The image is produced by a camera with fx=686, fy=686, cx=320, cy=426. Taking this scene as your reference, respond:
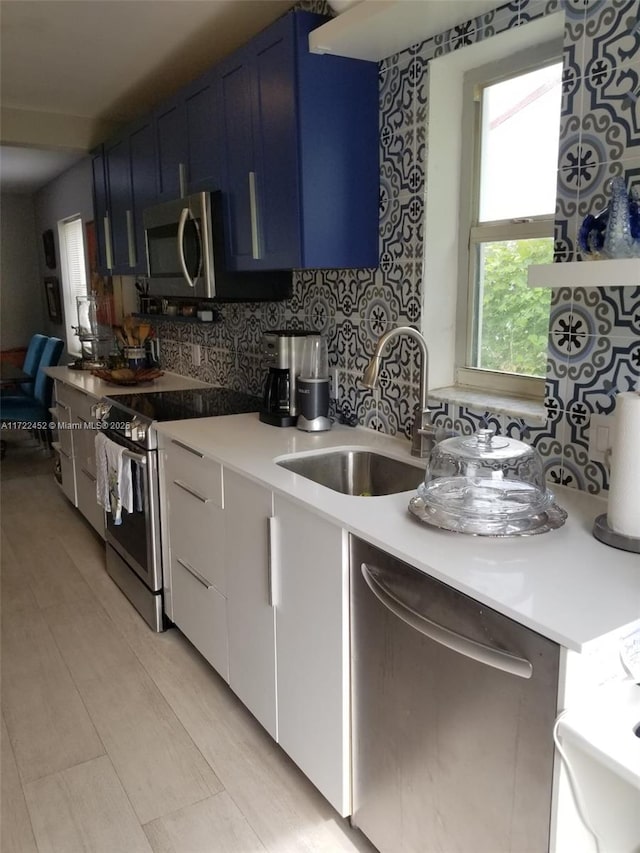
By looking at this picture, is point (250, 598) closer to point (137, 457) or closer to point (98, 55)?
point (137, 457)

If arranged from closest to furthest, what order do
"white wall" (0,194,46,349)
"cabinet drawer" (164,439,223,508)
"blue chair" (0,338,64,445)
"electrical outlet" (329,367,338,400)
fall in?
"cabinet drawer" (164,439,223,508) → "electrical outlet" (329,367,338,400) → "blue chair" (0,338,64,445) → "white wall" (0,194,46,349)

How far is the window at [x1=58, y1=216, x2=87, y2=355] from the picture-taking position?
6.34 m

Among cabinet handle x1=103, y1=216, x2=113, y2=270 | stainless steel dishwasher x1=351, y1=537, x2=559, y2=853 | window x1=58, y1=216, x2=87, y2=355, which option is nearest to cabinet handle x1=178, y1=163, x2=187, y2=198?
cabinet handle x1=103, y1=216, x2=113, y2=270

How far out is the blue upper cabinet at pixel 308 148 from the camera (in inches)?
82.1

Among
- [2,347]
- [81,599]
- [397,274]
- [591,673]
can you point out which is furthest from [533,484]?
[2,347]

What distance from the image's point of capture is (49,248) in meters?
7.14

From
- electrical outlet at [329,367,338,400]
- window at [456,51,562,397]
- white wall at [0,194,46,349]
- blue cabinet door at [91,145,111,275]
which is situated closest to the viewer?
window at [456,51,562,397]

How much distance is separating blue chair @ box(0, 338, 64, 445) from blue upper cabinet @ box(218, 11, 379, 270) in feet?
12.1

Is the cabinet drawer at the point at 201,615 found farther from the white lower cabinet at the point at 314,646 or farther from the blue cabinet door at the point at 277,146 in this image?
the blue cabinet door at the point at 277,146

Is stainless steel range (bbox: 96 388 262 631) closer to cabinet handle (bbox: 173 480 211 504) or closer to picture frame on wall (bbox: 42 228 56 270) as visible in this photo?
cabinet handle (bbox: 173 480 211 504)

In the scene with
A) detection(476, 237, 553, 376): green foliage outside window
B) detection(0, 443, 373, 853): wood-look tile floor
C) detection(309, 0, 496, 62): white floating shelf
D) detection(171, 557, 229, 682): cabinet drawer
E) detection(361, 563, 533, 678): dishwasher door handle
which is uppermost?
detection(309, 0, 496, 62): white floating shelf

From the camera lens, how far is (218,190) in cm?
262

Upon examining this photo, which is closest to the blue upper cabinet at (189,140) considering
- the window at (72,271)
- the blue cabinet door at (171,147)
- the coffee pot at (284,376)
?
the blue cabinet door at (171,147)

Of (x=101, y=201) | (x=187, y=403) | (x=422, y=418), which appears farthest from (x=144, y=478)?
(x=101, y=201)
